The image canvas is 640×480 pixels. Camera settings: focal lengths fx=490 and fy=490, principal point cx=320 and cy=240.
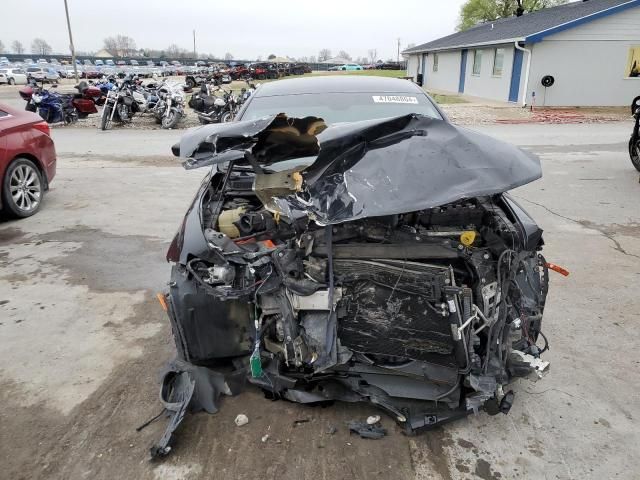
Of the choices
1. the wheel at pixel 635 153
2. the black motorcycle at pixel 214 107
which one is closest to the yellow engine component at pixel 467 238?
the wheel at pixel 635 153

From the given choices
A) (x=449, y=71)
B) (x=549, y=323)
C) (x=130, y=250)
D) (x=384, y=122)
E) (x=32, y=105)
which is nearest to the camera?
(x=384, y=122)

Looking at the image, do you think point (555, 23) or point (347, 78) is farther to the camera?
point (555, 23)

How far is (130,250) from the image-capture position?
515cm

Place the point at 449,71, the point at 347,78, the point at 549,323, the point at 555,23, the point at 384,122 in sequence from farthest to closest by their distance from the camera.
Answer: the point at 449,71 < the point at 555,23 < the point at 347,78 < the point at 549,323 < the point at 384,122

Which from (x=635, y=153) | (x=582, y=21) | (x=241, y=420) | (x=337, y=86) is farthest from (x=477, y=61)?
(x=241, y=420)

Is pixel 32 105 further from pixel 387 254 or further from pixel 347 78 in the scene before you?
pixel 387 254

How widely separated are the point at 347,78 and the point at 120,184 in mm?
4966

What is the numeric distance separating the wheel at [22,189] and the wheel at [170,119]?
29.1 feet

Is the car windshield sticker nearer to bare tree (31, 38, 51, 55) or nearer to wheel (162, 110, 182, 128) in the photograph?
wheel (162, 110, 182, 128)

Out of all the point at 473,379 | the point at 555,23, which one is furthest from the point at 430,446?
the point at 555,23

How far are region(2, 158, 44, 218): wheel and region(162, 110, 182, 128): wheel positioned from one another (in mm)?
8880

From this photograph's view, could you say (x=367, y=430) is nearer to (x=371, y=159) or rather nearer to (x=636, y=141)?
(x=371, y=159)

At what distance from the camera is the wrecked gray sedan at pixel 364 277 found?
235 centimetres

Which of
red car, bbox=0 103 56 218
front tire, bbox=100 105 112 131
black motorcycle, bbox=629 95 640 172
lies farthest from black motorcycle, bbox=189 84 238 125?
black motorcycle, bbox=629 95 640 172
